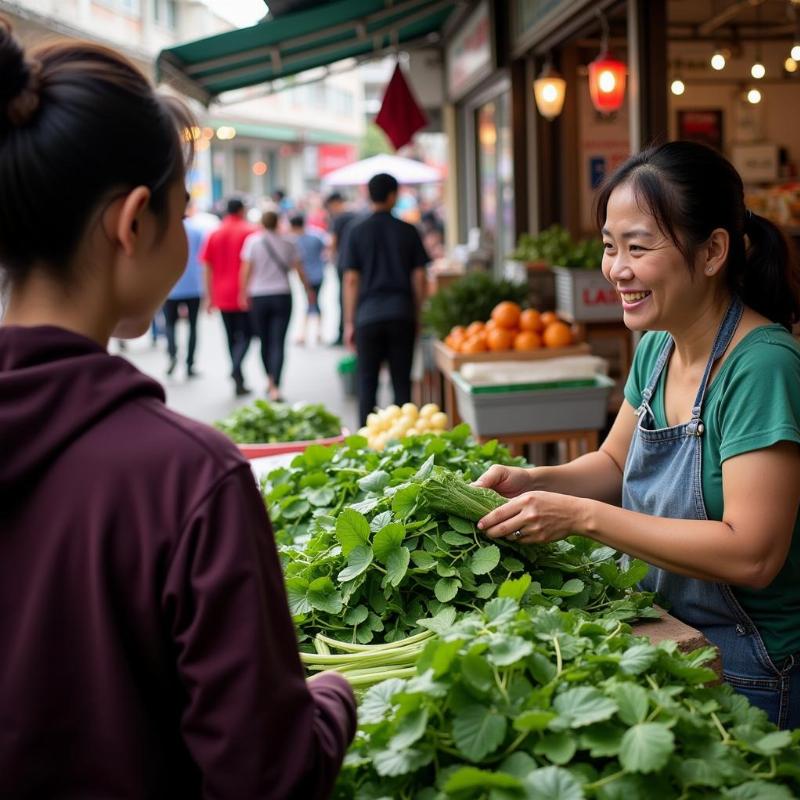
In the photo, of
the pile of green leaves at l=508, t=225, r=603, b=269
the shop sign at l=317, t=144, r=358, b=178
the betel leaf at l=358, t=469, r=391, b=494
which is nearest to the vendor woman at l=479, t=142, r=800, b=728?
the betel leaf at l=358, t=469, r=391, b=494

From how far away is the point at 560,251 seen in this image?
724 cm

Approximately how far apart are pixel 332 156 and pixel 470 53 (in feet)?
165

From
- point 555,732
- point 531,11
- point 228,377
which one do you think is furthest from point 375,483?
point 228,377

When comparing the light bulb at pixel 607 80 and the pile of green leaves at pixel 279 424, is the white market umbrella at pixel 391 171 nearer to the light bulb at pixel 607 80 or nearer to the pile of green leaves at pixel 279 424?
the light bulb at pixel 607 80

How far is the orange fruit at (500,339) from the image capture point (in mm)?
5945

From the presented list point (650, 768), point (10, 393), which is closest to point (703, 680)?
point (650, 768)

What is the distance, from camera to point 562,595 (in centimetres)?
204

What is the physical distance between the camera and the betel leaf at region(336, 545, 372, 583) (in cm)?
204

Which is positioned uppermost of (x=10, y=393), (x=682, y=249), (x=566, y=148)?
(x=566, y=148)

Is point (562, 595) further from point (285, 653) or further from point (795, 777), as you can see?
point (285, 653)

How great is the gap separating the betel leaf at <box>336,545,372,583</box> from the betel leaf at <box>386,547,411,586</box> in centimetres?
4

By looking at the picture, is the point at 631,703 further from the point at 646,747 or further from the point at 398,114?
the point at 398,114

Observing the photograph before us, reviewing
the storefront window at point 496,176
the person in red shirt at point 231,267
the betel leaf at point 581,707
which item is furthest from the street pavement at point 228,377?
the betel leaf at point 581,707

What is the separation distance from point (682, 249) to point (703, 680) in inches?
39.1
